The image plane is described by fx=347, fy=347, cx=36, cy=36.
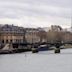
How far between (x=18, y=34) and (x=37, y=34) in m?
6.42

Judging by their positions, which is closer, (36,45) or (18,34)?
(36,45)

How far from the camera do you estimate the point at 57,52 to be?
92.8 feet

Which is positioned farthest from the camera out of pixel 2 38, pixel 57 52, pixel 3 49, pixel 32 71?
pixel 2 38

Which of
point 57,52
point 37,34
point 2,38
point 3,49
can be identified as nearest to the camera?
point 57,52

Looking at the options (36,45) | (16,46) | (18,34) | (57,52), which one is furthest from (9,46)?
(18,34)

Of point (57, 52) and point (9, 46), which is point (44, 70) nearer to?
point (57, 52)

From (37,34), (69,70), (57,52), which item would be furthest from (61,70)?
(37,34)

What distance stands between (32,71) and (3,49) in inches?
680

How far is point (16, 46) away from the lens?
104 feet

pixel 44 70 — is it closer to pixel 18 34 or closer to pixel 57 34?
pixel 18 34

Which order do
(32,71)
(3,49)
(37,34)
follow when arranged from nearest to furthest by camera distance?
1. (32,71)
2. (3,49)
3. (37,34)

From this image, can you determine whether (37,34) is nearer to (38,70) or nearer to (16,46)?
(16,46)

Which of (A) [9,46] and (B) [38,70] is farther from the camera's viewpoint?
(A) [9,46]

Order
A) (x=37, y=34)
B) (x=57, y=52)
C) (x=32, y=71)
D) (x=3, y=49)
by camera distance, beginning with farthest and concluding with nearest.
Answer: (x=37, y=34), (x=3, y=49), (x=57, y=52), (x=32, y=71)
